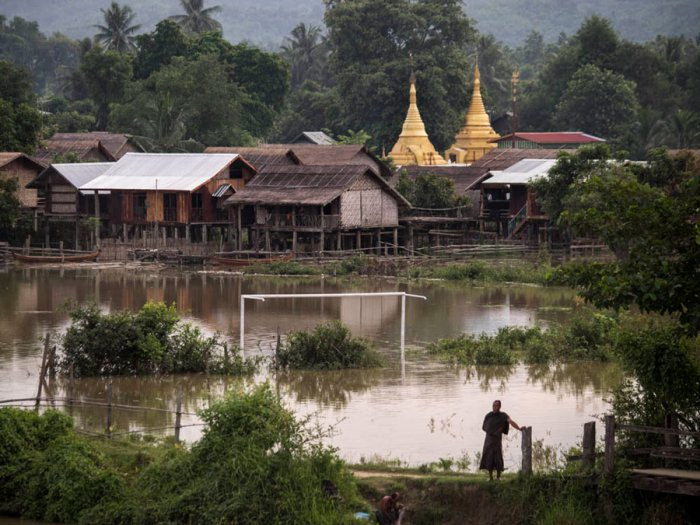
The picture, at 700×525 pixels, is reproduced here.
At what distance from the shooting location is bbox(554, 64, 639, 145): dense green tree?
6475cm

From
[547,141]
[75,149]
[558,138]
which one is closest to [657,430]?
[75,149]

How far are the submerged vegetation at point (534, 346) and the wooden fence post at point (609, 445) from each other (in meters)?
8.52

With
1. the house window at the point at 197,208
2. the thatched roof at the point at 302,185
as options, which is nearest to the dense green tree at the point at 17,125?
the house window at the point at 197,208

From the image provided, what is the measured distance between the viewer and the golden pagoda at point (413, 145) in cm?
5844

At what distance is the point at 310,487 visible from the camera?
13375mm

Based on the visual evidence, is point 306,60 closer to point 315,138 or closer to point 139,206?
point 315,138

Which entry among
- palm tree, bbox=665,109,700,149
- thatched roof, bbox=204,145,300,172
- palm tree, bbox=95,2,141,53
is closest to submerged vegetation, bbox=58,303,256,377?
thatched roof, bbox=204,145,300,172

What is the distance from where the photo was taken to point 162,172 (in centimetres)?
4269

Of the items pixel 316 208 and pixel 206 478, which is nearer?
pixel 206 478

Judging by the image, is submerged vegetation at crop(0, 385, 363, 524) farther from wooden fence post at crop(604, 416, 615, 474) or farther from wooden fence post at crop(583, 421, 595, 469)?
wooden fence post at crop(604, 416, 615, 474)

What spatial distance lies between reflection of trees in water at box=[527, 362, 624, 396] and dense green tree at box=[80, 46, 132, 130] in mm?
45524

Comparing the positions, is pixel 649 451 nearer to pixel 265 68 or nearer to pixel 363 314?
pixel 363 314

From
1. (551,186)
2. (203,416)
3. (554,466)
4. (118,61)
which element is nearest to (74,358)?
(203,416)

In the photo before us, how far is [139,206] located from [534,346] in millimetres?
21965
